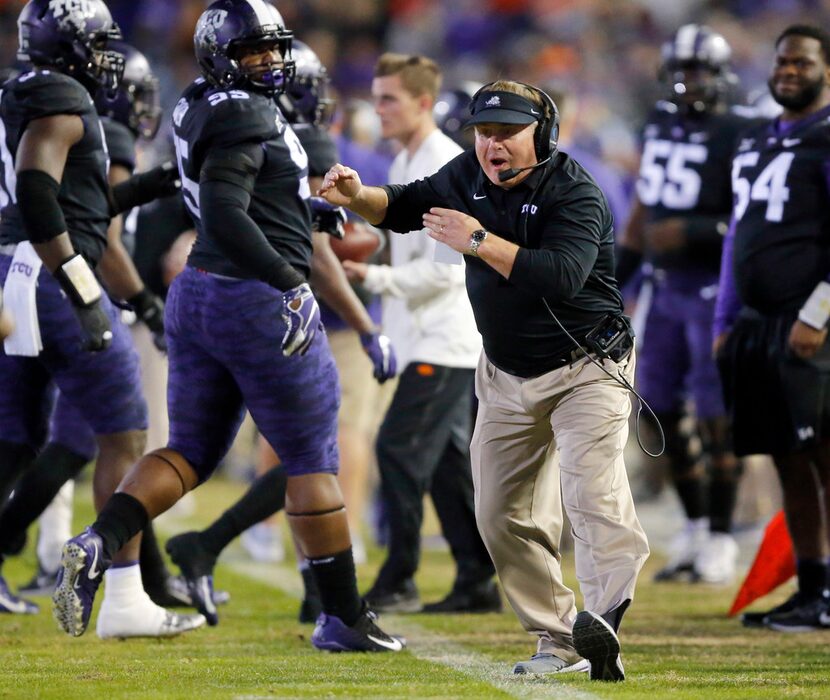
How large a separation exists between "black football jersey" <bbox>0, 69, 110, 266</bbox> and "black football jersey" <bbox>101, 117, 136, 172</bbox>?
442mm

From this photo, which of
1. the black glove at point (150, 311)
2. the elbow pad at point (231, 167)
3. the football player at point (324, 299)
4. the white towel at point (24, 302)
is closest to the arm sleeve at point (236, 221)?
the elbow pad at point (231, 167)

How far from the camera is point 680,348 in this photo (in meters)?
7.57

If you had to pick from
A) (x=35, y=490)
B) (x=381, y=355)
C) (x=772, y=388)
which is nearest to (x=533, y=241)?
(x=381, y=355)

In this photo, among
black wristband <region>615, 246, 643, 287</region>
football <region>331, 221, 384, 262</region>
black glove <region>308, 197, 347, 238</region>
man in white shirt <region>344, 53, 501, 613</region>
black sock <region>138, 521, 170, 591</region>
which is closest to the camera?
black glove <region>308, 197, 347, 238</region>

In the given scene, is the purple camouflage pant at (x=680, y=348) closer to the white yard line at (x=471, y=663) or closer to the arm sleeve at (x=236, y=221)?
the white yard line at (x=471, y=663)

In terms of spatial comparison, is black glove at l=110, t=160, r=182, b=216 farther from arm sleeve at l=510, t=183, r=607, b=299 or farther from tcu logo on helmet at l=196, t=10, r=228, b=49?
arm sleeve at l=510, t=183, r=607, b=299

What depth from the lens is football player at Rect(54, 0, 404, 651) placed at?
181 inches

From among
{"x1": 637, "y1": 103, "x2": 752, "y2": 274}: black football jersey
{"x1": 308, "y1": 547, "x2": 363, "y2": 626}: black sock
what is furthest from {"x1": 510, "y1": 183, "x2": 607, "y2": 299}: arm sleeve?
{"x1": 637, "y1": 103, "x2": 752, "y2": 274}: black football jersey

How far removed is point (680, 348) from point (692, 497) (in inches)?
29.8

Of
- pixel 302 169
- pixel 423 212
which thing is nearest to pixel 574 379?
pixel 423 212

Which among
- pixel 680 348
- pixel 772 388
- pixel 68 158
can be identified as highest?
pixel 68 158

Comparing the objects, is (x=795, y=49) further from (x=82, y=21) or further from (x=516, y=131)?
(x=82, y=21)

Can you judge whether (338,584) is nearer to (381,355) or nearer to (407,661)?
(407,661)

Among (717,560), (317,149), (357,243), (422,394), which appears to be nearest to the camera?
(317,149)
